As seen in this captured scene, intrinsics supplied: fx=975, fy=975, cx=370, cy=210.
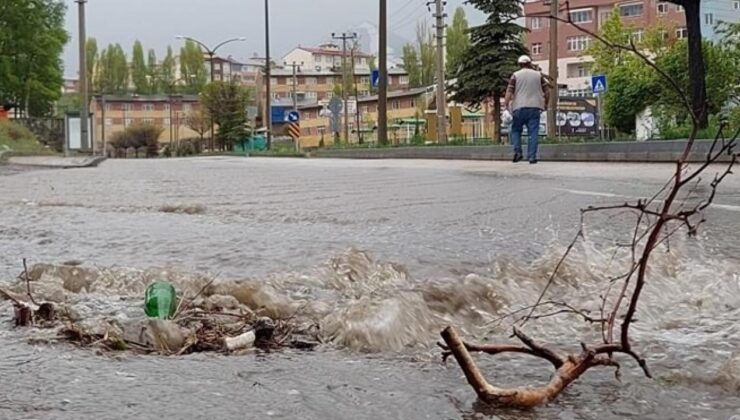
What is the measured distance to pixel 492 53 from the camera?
35.5 meters

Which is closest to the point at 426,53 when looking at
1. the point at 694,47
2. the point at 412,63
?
the point at 412,63

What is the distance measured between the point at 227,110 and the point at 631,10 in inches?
1566

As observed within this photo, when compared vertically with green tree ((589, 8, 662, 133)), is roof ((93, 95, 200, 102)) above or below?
above

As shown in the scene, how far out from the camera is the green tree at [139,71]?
116125 mm

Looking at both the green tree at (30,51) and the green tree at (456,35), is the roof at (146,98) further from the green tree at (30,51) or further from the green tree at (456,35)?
the green tree at (30,51)

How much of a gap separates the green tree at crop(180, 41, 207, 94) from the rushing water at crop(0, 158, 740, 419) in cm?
10849

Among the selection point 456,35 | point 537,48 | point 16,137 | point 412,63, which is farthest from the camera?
point 412,63

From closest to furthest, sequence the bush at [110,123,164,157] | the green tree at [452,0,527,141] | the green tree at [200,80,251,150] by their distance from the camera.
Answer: the green tree at [452,0,527,141], the green tree at [200,80,251,150], the bush at [110,123,164,157]

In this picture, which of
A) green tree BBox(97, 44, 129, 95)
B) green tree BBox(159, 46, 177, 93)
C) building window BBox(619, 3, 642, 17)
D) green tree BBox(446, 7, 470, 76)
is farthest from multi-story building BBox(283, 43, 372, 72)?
building window BBox(619, 3, 642, 17)

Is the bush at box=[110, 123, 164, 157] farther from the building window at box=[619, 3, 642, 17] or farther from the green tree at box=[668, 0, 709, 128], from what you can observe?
the green tree at box=[668, 0, 709, 128]

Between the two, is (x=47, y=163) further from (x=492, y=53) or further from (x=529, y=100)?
(x=492, y=53)

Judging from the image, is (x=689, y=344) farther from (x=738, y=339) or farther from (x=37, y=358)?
(x=37, y=358)

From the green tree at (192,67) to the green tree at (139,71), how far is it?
15.1 feet

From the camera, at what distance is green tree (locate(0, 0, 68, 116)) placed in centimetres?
5266
